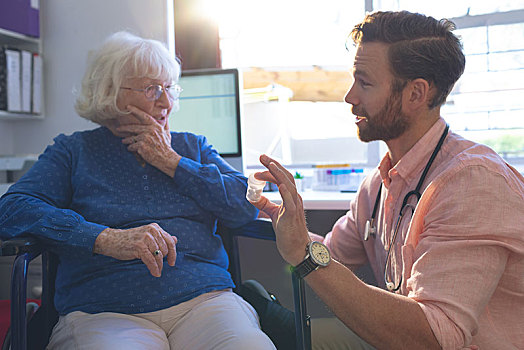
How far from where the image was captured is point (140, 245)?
48.8 inches

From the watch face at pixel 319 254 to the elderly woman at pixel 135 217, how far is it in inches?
11.1

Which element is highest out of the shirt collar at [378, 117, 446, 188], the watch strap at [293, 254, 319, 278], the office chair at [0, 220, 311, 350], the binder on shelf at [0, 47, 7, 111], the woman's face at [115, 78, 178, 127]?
the binder on shelf at [0, 47, 7, 111]

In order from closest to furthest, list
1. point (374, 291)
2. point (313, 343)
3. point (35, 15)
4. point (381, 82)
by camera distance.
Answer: point (374, 291), point (381, 82), point (313, 343), point (35, 15)

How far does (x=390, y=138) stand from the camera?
4.33ft

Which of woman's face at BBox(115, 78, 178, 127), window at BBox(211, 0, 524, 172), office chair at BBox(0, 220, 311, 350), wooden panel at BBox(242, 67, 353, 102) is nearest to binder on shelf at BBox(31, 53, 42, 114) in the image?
window at BBox(211, 0, 524, 172)

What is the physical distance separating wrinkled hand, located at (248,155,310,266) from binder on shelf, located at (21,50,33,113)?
1853 millimetres

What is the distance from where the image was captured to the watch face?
41.2 inches

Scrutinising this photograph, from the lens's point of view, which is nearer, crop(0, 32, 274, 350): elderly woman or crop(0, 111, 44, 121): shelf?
crop(0, 32, 274, 350): elderly woman

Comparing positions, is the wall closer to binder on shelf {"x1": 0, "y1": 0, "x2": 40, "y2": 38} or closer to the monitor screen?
binder on shelf {"x1": 0, "y1": 0, "x2": 40, "y2": 38}

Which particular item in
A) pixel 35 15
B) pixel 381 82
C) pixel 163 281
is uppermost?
pixel 35 15

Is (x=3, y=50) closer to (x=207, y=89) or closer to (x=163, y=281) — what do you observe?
(x=207, y=89)

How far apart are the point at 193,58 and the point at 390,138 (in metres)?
1.57

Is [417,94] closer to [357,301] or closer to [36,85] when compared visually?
[357,301]

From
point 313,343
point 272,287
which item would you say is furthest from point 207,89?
point 313,343
